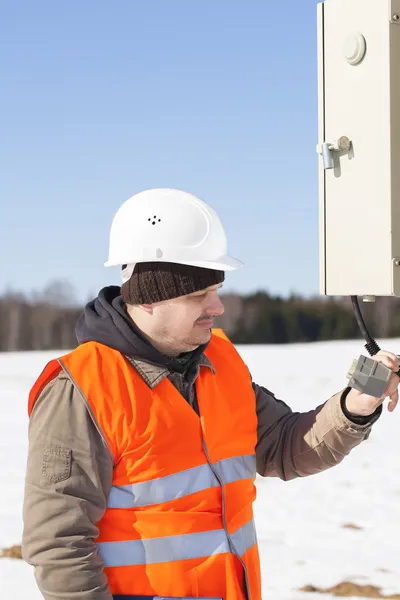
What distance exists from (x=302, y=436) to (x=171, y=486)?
507 mm

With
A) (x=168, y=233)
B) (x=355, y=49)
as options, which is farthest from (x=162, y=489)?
(x=355, y=49)

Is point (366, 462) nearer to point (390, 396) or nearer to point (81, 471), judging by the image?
point (390, 396)

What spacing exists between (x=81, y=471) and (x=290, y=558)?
2.81m

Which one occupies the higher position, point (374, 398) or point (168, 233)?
point (168, 233)

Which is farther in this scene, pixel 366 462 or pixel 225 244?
pixel 366 462

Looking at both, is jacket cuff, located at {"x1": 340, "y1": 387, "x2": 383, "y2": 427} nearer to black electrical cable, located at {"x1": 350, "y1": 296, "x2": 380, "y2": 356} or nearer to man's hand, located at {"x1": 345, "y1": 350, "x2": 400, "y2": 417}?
man's hand, located at {"x1": 345, "y1": 350, "x2": 400, "y2": 417}

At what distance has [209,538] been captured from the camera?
75.0 inches

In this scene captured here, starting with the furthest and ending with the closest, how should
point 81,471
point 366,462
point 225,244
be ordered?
point 366,462 → point 225,244 → point 81,471

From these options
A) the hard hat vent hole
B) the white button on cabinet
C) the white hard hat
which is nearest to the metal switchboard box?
the white button on cabinet

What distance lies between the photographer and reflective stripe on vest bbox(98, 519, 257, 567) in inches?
72.4

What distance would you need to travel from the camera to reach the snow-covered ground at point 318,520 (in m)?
3.97

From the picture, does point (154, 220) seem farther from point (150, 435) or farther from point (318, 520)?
point (318, 520)

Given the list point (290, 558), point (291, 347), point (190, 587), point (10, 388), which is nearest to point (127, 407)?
point (190, 587)

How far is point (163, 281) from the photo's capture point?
1920mm
